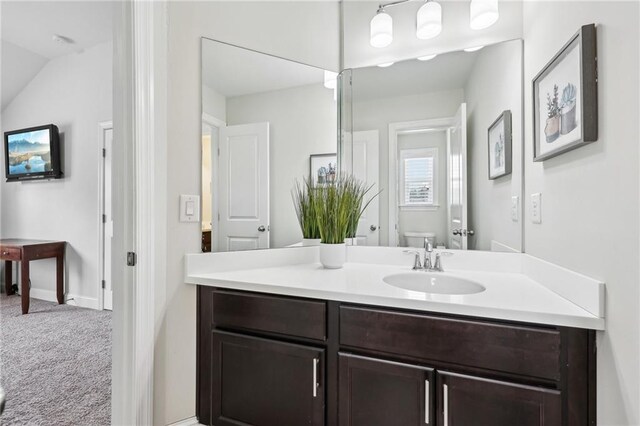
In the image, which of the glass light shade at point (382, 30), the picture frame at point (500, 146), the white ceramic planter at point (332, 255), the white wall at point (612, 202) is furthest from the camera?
the glass light shade at point (382, 30)

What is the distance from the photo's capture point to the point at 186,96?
1521 mm

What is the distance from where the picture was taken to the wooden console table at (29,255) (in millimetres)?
3312

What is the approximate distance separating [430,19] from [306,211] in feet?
4.24

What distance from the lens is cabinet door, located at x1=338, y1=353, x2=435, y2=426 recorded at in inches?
42.1

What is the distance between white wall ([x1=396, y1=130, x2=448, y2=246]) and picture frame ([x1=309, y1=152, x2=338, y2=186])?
400 mm

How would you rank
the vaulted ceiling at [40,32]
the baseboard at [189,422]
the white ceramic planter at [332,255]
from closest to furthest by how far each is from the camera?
the baseboard at [189,422]
the white ceramic planter at [332,255]
the vaulted ceiling at [40,32]

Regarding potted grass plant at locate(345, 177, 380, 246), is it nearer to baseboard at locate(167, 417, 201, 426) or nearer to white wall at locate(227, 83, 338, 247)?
white wall at locate(227, 83, 338, 247)

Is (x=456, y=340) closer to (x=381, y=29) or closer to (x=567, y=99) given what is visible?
(x=567, y=99)

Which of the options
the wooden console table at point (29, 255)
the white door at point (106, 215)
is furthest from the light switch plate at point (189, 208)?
the wooden console table at point (29, 255)

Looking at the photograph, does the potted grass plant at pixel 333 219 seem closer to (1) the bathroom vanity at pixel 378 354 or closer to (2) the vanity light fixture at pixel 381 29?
(1) the bathroom vanity at pixel 378 354

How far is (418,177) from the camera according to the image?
5.99 ft

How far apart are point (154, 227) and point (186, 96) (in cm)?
66

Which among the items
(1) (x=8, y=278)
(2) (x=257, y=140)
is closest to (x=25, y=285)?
(1) (x=8, y=278)

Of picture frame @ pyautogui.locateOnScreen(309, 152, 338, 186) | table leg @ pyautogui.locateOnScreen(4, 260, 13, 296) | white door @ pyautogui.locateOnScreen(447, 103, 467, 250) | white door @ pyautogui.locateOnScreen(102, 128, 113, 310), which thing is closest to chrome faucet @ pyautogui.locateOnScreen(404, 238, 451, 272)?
white door @ pyautogui.locateOnScreen(447, 103, 467, 250)
